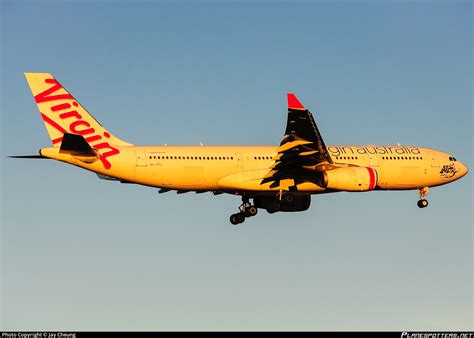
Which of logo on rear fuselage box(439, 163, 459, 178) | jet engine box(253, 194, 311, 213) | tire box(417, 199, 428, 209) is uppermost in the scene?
logo on rear fuselage box(439, 163, 459, 178)

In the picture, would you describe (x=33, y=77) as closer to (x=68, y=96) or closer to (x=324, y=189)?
(x=68, y=96)

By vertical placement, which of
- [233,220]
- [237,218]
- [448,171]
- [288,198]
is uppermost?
[448,171]

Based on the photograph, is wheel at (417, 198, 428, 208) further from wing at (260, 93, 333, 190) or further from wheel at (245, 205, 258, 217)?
wheel at (245, 205, 258, 217)

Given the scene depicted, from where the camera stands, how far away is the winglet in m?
51.8

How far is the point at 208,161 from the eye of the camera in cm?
5756

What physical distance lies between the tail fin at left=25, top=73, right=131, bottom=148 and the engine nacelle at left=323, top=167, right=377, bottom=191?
43.5 feet

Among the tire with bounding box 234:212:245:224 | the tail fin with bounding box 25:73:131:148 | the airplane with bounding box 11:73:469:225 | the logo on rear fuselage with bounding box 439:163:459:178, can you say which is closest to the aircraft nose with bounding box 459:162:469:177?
the logo on rear fuselage with bounding box 439:163:459:178

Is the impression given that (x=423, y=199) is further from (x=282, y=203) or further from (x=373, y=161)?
(x=282, y=203)

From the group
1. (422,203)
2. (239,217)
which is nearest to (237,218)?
(239,217)

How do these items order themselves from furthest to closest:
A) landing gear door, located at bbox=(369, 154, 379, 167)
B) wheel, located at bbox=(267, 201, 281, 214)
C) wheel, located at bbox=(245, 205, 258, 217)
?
landing gear door, located at bbox=(369, 154, 379, 167) → wheel, located at bbox=(267, 201, 281, 214) → wheel, located at bbox=(245, 205, 258, 217)

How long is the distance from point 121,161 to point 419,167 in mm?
21272

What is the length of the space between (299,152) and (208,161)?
19.4ft

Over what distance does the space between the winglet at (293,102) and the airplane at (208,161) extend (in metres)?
1.15

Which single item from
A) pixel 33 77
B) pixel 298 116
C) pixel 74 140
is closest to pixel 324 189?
pixel 298 116
